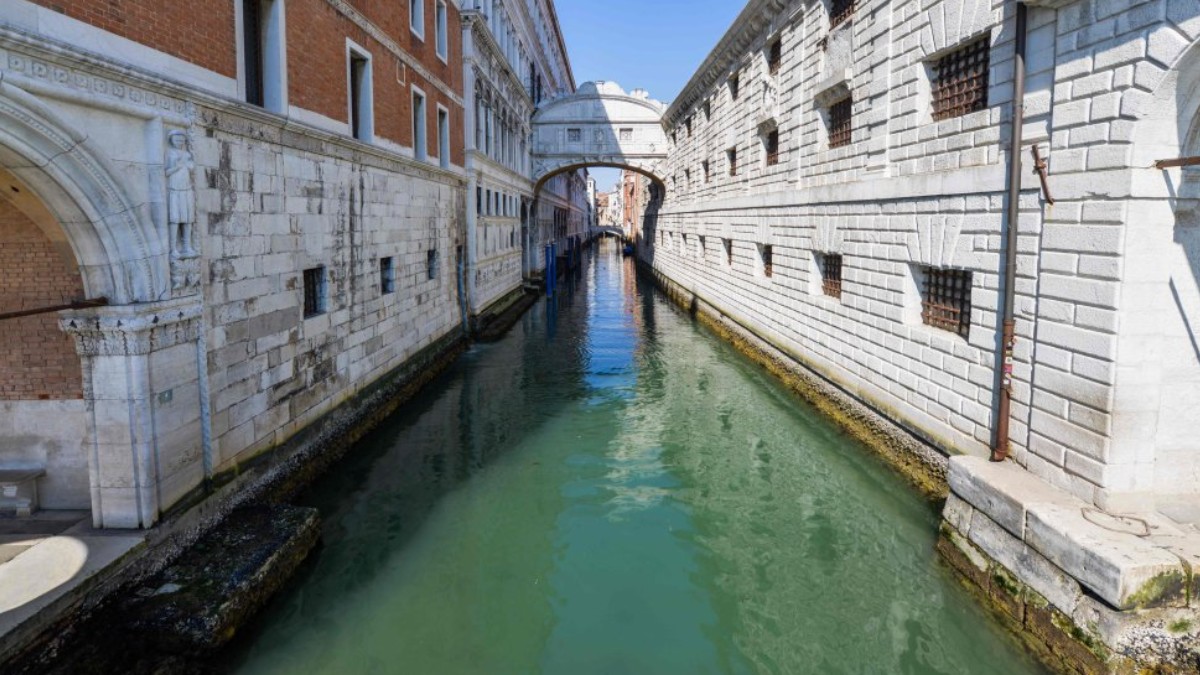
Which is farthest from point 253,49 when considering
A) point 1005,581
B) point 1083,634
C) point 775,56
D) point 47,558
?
point 775,56

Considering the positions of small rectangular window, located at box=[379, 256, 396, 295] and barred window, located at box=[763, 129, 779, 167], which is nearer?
small rectangular window, located at box=[379, 256, 396, 295]

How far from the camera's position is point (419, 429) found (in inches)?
394

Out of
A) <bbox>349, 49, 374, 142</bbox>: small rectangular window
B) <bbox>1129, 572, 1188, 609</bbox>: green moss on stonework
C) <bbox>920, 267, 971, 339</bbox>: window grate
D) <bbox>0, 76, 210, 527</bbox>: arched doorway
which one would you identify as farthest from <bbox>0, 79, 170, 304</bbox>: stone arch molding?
<bbox>920, 267, 971, 339</bbox>: window grate

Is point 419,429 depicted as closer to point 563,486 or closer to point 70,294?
point 563,486

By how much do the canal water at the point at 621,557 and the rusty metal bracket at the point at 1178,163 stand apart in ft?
10.6

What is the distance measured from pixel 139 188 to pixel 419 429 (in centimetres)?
551

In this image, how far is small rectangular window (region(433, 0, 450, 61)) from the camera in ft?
47.9

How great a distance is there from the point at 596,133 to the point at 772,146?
15901mm

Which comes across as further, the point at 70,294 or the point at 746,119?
the point at 746,119

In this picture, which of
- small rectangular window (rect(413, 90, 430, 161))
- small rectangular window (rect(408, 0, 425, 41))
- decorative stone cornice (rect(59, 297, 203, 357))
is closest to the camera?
decorative stone cornice (rect(59, 297, 203, 357))

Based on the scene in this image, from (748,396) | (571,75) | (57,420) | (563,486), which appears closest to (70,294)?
(57,420)

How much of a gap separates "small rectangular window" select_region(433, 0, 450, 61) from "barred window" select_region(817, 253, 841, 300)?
28.7 feet

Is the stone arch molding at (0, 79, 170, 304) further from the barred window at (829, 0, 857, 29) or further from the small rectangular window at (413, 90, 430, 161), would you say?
the barred window at (829, 0, 857, 29)

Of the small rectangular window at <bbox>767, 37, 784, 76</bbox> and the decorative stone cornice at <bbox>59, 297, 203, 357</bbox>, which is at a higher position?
the small rectangular window at <bbox>767, 37, 784, 76</bbox>
